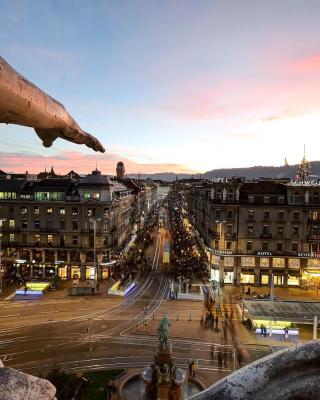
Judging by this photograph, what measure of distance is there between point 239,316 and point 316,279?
2212 cm

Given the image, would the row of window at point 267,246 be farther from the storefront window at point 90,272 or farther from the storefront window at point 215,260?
the storefront window at point 90,272

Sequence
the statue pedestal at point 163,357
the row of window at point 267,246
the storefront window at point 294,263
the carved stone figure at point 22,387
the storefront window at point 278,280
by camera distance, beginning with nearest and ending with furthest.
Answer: the carved stone figure at point 22,387 < the statue pedestal at point 163,357 < the storefront window at point 294,263 < the row of window at point 267,246 < the storefront window at point 278,280

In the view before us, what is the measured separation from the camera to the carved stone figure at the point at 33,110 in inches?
117

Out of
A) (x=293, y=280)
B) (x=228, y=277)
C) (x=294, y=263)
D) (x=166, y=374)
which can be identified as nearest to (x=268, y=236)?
(x=294, y=263)

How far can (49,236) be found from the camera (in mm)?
66438

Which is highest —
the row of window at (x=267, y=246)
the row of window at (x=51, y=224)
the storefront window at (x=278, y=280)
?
the row of window at (x=51, y=224)

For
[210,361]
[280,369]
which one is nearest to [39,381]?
[280,369]

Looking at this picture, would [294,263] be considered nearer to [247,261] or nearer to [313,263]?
[313,263]

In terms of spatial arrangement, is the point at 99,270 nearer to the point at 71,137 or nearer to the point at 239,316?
the point at 239,316

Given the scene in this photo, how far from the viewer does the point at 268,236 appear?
2482 inches

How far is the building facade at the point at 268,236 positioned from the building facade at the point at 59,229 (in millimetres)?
19509

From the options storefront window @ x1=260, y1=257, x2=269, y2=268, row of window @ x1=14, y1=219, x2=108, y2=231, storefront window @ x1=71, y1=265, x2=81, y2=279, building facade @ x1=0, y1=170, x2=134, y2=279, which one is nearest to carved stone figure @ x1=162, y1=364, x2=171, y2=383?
building facade @ x1=0, y1=170, x2=134, y2=279

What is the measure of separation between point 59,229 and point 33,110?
65.4m

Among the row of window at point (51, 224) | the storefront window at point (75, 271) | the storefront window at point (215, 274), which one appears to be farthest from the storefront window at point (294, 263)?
the storefront window at point (75, 271)
